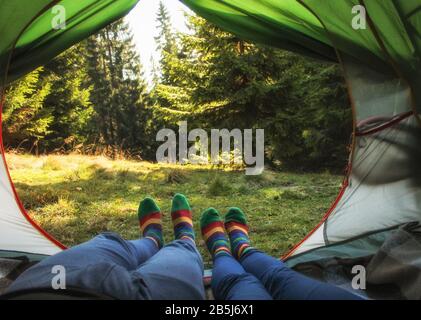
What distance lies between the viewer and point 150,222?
2084mm

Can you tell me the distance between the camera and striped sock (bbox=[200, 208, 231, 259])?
1.81 m

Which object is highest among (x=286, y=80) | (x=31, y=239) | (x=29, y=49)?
(x=286, y=80)

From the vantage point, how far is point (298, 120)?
5.77 meters

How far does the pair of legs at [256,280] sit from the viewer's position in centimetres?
104

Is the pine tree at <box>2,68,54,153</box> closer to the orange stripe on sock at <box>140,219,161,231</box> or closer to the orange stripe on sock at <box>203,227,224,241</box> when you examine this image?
the orange stripe on sock at <box>140,219,161,231</box>

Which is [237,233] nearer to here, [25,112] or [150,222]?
[150,222]

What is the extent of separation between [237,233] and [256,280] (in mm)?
737

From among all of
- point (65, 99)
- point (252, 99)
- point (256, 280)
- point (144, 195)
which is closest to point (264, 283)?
point (256, 280)

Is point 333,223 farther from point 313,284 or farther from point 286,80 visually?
point 286,80

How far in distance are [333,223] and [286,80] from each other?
13.6ft

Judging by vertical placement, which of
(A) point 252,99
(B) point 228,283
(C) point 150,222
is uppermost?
(A) point 252,99

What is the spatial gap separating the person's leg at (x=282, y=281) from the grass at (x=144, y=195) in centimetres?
57

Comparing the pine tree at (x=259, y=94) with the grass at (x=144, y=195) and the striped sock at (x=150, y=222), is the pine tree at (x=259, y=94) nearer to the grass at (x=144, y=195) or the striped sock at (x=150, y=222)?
the grass at (x=144, y=195)
